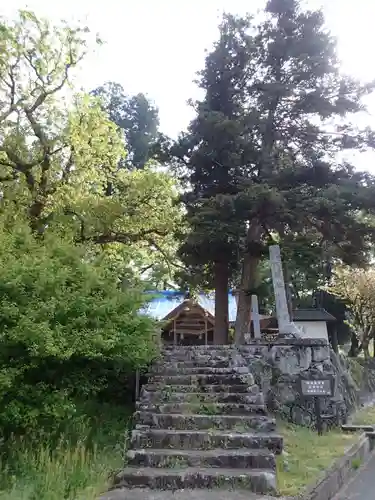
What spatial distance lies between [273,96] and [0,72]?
8.87 metres

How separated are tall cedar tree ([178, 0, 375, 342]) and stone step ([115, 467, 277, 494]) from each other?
338 inches

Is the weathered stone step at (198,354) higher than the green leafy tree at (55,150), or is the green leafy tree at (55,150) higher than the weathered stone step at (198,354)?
the green leafy tree at (55,150)

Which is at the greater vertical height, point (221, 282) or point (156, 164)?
point (156, 164)

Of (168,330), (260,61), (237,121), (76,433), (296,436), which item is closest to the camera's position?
(76,433)

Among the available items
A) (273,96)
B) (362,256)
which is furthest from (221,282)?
(273,96)

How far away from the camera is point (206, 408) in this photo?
24.8 ft

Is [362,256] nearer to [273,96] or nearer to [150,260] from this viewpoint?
[273,96]

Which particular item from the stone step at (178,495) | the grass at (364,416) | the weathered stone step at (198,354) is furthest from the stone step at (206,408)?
the grass at (364,416)

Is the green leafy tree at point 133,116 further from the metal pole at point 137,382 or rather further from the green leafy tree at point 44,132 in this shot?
the metal pole at point 137,382

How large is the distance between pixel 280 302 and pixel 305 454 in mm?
4709

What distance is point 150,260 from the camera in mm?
19844

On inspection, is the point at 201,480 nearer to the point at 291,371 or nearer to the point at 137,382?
the point at 137,382

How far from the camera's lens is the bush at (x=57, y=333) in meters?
5.95

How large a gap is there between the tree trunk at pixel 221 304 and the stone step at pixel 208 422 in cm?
988
